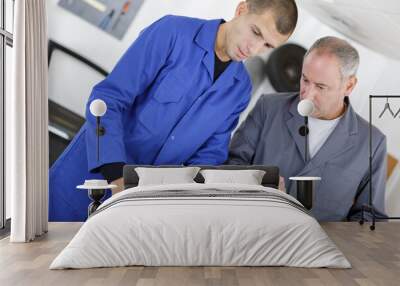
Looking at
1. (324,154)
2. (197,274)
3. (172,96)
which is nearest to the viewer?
(197,274)

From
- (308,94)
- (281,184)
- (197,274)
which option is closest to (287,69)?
(308,94)

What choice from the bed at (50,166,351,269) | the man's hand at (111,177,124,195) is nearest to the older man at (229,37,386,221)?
the man's hand at (111,177,124,195)

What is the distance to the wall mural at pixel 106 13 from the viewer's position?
5.68 meters

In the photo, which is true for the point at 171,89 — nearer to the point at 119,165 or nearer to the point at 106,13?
the point at 119,165

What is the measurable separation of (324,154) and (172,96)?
59.5 inches

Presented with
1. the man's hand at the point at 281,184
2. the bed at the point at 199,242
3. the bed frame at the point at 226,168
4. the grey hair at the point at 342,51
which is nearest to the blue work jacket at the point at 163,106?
the bed frame at the point at 226,168

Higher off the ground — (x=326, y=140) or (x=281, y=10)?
(x=281, y=10)

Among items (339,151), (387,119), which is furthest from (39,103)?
(387,119)

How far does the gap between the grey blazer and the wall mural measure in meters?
1.46

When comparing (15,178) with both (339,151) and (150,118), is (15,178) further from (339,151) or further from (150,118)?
(339,151)

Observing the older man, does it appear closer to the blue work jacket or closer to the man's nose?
the man's nose

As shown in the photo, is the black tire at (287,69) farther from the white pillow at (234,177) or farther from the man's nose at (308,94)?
the white pillow at (234,177)

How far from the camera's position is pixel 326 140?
18.7ft

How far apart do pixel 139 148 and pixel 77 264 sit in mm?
2170
